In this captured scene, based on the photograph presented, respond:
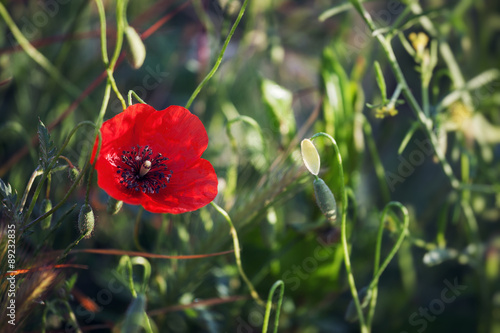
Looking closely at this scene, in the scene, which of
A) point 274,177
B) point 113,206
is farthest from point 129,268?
point 274,177

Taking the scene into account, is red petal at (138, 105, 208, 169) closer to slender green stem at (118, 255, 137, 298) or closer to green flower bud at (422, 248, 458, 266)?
slender green stem at (118, 255, 137, 298)

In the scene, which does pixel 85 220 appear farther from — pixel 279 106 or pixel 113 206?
pixel 279 106

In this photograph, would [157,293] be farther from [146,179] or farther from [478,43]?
[478,43]

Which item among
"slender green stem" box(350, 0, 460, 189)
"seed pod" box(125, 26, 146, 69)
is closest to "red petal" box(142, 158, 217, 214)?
"seed pod" box(125, 26, 146, 69)

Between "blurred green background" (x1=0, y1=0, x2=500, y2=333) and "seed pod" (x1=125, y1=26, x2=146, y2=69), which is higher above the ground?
"seed pod" (x1=125, y1=26, x2=146, y2=69)

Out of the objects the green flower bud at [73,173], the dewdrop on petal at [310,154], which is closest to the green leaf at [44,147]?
the green flower bud at [73,173]

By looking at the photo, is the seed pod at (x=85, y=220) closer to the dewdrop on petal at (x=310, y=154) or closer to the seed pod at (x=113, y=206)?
the seed pod at (x=113, y=206)

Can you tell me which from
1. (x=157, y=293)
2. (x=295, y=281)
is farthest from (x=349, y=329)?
(x=157, y=293)
